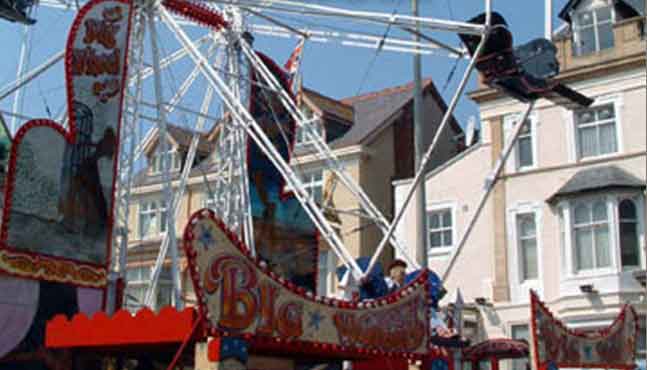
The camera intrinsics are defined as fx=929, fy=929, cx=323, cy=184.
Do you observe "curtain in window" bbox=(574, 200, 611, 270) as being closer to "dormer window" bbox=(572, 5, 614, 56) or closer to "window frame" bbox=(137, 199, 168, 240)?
"dormer window" bbox=(572, 5, 614, 56)

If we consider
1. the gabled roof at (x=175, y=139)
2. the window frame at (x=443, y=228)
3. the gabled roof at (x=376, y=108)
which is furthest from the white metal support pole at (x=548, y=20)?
the gabled roof at (x=175, y=139)

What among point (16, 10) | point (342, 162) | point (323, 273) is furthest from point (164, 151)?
point (342, 162)

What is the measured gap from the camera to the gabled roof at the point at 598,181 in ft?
89.0

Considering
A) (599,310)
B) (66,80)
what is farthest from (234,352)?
(599,310)

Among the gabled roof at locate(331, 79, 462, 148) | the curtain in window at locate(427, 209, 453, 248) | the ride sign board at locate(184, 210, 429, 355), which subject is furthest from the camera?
the gabled roof at locate(331, 79, 462, 148)

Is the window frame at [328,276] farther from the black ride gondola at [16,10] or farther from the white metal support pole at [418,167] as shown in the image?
the black ride gondola at [16,10]

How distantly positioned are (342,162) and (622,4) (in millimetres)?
11391

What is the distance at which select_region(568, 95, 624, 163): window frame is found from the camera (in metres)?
28.1

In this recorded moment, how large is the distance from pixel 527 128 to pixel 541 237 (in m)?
3.69

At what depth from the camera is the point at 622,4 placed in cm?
2936

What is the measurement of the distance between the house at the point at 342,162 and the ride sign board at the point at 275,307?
18251 mm

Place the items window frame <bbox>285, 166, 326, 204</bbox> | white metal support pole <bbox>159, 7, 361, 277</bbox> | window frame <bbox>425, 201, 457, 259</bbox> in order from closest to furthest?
1. white metal support pole <bbox>159, 7, 361, 277</bbox>
2. window frame <bbox>425, 201, 457, 259</bbox>
3. window frame <bbox>285, 166, 326, 204</bbox>

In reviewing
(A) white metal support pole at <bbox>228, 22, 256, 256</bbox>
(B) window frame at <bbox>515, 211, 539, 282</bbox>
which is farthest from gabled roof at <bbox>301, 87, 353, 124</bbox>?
(A) white metal support pole at <bbox>228, 22, 256, 256</bbox>

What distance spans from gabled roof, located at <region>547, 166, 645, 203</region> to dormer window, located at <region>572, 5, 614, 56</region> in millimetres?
4073
